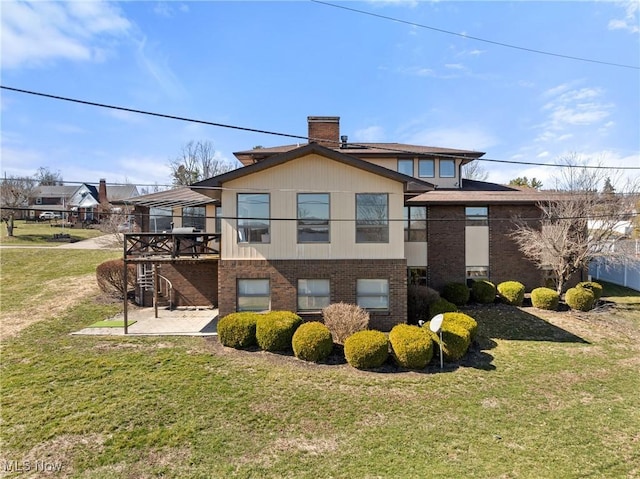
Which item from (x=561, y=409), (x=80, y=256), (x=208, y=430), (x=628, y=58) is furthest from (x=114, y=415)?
(x=80, y=256)

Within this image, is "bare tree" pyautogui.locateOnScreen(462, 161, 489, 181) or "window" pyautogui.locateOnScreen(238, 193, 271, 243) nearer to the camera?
"window" pyautogui.locateOnScreen(238, 193, 271, 243)

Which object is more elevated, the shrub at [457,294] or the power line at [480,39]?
the power line at [480,39]

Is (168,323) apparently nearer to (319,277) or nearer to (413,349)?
(319,277)

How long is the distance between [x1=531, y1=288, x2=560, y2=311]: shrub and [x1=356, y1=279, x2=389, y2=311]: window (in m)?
7.75

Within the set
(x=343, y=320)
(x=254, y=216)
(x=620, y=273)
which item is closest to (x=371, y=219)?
(x=343, y=320)

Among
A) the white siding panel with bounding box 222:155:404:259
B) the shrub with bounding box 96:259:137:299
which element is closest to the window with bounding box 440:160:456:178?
the white siding panel with bounding box 222:155:404:259

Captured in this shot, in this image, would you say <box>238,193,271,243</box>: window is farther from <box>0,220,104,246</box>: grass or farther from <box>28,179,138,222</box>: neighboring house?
<box>28,179,138,222</box>: neighboring house

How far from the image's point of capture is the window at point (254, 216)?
11.6 metres

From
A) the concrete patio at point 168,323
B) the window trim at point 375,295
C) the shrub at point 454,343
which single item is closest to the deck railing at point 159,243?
the concrete patio at point 168,323

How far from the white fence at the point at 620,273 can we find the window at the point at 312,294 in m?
16.8

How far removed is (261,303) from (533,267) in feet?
43.1

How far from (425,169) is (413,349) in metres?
12.2

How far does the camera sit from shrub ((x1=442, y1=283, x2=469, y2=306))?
597 inches

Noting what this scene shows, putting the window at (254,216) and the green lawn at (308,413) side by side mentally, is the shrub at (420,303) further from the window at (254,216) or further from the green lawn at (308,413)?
the window at (254,216)
